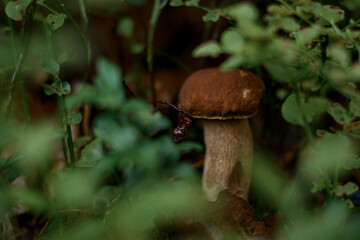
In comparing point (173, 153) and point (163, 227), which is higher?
point (173, 153)

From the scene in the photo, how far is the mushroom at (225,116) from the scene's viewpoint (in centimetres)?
117

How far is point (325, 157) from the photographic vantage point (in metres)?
0.78

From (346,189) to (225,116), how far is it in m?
0.49

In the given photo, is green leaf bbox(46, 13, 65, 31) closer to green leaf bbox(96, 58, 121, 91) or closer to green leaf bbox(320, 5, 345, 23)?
green leaf bbox(96, 58, 121, 91)

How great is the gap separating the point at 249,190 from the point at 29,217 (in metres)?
0.97

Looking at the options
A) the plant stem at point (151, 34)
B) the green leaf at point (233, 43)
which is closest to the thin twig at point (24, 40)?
the plant stem at point (151, 34)

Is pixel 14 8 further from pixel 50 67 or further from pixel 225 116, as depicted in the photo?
pixel 225 116

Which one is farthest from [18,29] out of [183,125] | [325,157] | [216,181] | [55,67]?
[325,157]

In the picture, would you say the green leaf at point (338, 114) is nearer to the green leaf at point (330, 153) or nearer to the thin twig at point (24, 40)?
the green leaf at point (330, 153)

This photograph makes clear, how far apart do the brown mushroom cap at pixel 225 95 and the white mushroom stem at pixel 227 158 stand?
11cm

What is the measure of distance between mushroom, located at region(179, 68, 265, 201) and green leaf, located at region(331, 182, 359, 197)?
0.39 meters

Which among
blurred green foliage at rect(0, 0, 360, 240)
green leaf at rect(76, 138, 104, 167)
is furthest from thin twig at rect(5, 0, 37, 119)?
green leaf at rect(76, 138, 104, 167)

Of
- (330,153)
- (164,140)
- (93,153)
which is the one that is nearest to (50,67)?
(93,153)

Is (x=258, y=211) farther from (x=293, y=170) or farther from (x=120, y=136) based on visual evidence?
(x=120, y=136)
